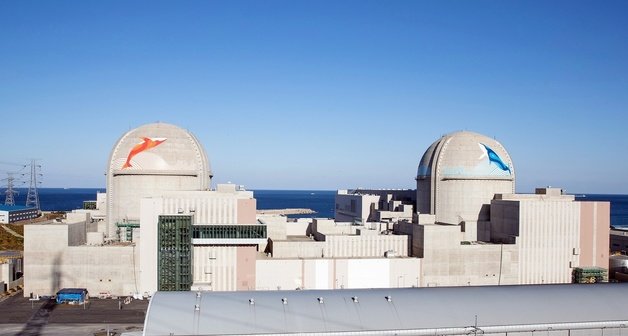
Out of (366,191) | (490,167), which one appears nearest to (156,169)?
(490,167)

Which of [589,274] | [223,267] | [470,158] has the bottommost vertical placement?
[589,274]

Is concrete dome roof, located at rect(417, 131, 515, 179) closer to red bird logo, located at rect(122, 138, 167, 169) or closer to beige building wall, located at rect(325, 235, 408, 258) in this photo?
beige building wall, located at rect(325, 235, 408, 258)

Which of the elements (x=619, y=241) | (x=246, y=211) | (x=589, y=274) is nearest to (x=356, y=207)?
(x=589, y=274)

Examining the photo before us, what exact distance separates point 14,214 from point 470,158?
318ft

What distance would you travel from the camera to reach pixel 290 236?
202 ft

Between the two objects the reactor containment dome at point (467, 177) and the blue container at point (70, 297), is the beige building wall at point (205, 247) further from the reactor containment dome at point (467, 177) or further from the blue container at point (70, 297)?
the reactor containment dome at point (467, 177)

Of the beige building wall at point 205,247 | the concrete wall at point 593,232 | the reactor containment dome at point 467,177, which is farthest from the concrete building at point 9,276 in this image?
the concrete wall at point 593,232

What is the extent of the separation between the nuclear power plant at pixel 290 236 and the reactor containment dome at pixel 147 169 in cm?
11

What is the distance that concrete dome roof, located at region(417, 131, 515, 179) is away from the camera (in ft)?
200

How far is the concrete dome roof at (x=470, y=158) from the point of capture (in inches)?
2403

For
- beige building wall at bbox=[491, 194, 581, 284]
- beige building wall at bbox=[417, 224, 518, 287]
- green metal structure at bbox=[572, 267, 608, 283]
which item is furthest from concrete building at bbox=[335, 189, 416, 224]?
green metal structure at bbox=[572, 267, 608, 283]

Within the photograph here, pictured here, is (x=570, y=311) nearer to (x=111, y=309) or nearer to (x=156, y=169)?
(x=111, y=309)

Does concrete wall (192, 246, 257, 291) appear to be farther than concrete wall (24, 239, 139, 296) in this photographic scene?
No

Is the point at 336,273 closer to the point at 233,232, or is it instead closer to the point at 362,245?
the point at 362,245
